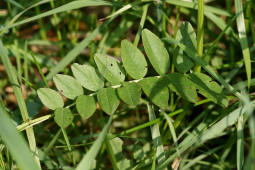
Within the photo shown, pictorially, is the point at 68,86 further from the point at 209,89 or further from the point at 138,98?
the point at 209,89

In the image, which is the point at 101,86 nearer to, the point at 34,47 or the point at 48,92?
the point at 48,92

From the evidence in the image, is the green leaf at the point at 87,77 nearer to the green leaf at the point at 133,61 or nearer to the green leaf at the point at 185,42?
the green leaf at the point at 133,61

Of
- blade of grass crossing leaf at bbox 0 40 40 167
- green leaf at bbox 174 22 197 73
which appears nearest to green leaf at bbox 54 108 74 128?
blade of grass crossing leaf at bbox 0 40 40 167

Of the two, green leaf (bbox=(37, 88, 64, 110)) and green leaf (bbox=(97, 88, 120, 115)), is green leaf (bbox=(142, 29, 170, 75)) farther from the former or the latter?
green leaf (bbox=(37, 88, 64, 110))

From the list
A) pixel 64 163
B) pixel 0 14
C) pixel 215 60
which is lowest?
pixel 64 163

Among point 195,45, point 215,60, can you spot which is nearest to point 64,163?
point 195,45

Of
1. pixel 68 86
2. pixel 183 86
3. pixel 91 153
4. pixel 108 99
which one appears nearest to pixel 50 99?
pixel 68 86
